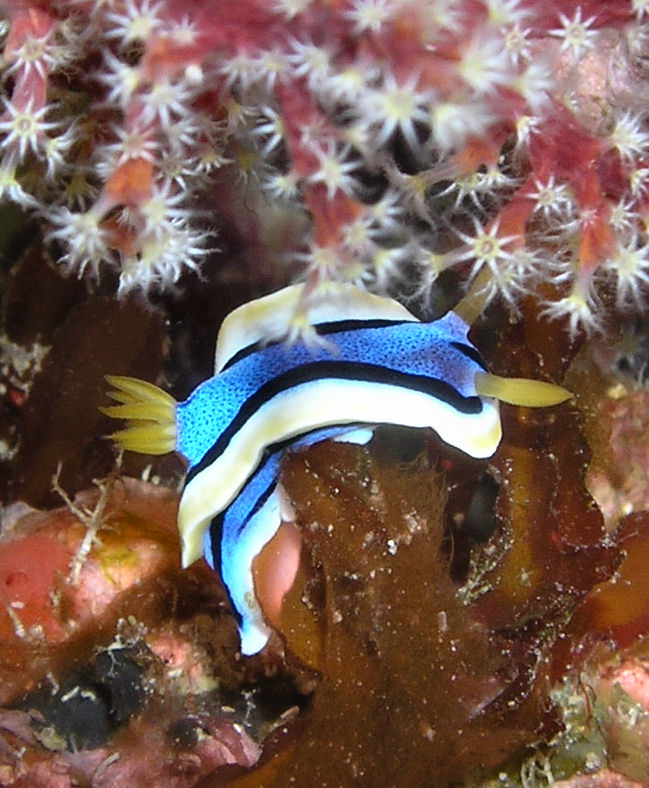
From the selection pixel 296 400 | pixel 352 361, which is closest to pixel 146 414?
pixel 296 400

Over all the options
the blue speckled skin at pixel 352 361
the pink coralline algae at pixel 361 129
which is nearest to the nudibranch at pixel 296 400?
the blue speckled skin at pixel 352 361

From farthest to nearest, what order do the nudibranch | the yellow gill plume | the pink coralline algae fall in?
the yellow gill plume < the nudibranch < the pink coralline algae

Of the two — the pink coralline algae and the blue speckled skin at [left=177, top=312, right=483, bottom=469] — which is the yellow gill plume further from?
A: the pink coralline algae

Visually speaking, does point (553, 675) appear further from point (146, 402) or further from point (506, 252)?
point (146, 402)

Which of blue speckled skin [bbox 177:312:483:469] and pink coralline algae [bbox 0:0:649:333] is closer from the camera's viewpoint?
pink coralline algae [bbox 0:0:649:333]

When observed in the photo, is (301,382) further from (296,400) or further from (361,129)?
(361,129)

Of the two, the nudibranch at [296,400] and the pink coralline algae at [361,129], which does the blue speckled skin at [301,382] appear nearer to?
the nudibranch at [296,400]

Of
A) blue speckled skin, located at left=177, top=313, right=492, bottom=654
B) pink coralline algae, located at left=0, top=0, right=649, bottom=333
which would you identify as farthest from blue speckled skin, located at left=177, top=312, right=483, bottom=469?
pink coralline algae, located at left=0, top=0, right=649, bottom=333
